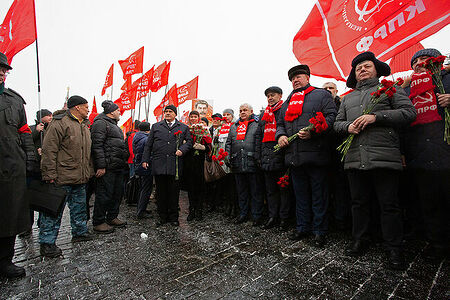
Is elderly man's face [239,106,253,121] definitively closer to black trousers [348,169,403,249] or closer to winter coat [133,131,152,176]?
black trousers [348,169,403,249]

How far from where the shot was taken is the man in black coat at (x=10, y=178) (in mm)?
2398

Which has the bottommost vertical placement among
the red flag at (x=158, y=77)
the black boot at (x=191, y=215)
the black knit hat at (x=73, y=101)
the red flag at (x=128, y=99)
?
the black boot at (x=191, y=215)

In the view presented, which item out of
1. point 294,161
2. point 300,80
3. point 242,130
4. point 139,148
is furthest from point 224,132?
point 294,161

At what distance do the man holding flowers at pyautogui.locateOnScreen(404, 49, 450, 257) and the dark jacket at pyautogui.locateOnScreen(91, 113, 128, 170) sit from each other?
14.6 ft

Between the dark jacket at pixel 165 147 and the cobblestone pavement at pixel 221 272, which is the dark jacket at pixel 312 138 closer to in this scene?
the cobblestone pavement at pixel 221 272

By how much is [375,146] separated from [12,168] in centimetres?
398

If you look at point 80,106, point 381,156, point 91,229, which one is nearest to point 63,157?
point 80,106

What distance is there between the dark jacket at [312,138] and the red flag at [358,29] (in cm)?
76

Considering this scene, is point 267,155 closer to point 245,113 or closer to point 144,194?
point 245,113

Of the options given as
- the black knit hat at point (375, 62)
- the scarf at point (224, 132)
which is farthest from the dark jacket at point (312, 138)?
the scarf at point (224, 132)

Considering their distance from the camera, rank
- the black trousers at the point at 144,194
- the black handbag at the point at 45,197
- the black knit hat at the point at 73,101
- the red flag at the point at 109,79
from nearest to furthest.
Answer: the black handbag at the point at 45,197
the black knit hat at the point at 73,101
the black trousers at the point at 144,194
the red flag at the point at 109,79

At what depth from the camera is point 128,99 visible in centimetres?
1212

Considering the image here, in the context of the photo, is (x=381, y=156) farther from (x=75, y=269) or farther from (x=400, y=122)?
(x=75, y=269)

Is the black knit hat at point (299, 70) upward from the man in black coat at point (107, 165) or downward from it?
upward
